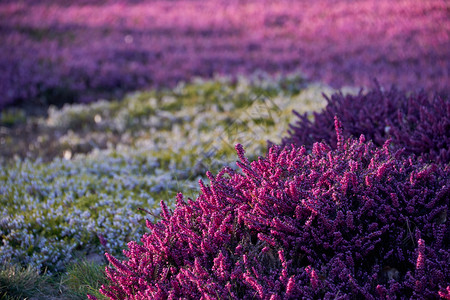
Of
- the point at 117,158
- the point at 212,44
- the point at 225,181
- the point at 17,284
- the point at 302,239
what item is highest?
the point at 212,44

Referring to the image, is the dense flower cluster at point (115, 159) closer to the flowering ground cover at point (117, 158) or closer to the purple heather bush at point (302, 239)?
the flowering ground cover at point (117, 158)

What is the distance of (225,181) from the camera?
2.92 meters

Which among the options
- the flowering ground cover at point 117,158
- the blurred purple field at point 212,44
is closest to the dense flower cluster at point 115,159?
the flowering ground cover at point 117,158

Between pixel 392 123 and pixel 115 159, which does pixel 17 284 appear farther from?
pixel 392 123


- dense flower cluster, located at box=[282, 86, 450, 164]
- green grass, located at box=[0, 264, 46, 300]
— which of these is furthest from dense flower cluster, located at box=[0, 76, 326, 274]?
dense flower cluster, located at box=[282, 86, 450, 164]

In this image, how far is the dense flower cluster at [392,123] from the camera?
3910 mm

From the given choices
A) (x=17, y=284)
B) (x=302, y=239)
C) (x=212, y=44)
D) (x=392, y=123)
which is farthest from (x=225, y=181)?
(x=212, y=44)

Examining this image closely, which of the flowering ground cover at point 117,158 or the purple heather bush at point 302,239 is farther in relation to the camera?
the flowering ground cover at point 117,158

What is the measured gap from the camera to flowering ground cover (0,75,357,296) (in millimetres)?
3943

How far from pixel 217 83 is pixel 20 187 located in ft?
20.9

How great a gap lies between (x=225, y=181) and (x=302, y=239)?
693 mm

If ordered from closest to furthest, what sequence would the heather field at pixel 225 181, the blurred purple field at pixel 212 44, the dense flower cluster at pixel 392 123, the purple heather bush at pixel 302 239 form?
1. the purple heather bush at pixel 302 239
2. the heather field at pixel 225 181
3. the dense flower cluster at pixel 392 123
4. the blurred purple field at pixel 212 44

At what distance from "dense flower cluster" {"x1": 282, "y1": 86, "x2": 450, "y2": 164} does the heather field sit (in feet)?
0.06

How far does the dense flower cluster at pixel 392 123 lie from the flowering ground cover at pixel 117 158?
0.91 metres
